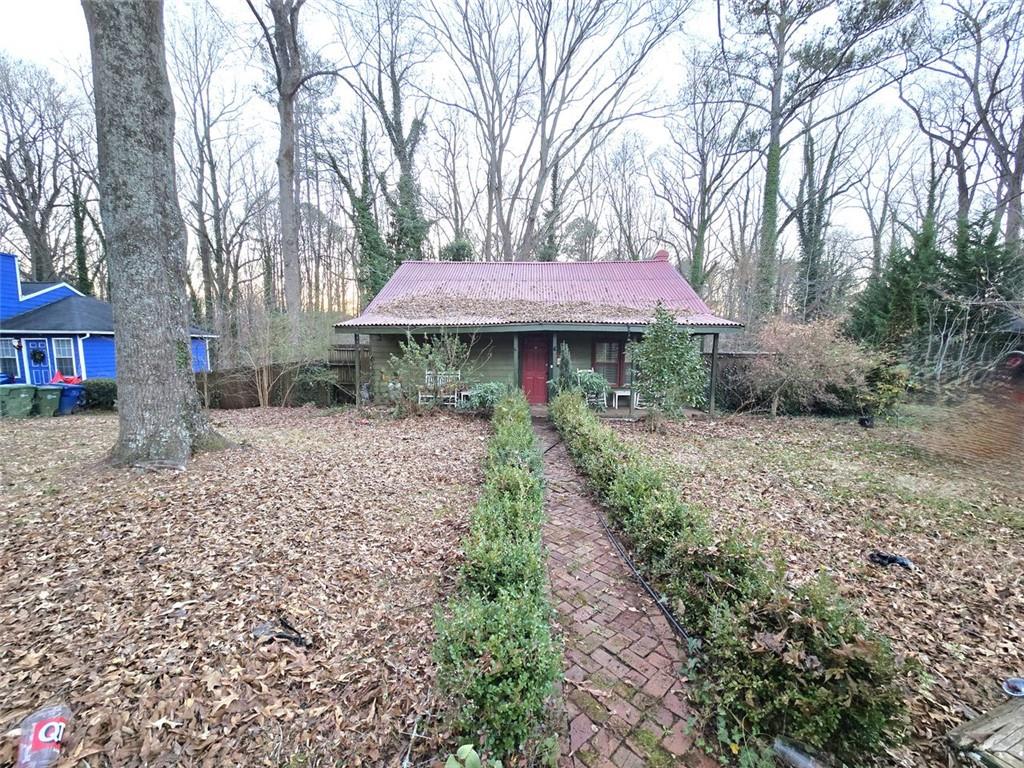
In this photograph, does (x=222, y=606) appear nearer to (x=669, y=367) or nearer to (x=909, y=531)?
(x=909, y=531)

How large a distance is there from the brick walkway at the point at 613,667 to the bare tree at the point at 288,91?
38.8ft

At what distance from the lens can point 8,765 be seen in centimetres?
170

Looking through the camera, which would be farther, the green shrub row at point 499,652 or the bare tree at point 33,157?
the bare tree at point 33,157

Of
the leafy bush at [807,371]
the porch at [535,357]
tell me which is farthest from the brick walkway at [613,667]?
the leafy bush at [807,371]

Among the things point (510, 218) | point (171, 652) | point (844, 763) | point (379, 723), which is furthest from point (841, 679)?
point (510, 218)

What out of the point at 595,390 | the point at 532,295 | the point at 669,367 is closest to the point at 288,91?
the point at 532,295

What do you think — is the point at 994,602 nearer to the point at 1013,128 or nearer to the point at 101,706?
the point at 101,706

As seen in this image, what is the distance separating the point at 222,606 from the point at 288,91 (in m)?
15.2

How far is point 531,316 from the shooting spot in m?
11.2

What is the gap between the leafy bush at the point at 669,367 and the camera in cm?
855

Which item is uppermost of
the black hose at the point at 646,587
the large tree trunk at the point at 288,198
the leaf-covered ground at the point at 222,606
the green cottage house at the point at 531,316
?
the large tree trunk at the point at 288,198

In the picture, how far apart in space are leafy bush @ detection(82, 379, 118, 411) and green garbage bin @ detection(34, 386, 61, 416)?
67cm

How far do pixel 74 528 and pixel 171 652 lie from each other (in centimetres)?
211

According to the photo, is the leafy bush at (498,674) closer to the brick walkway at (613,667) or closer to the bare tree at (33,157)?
the brick walkway at (613,667)
